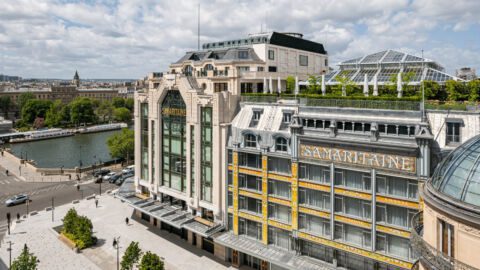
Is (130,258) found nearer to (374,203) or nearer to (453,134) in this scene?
(374,203)

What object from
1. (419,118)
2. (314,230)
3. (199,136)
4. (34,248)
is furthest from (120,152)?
(419,118)

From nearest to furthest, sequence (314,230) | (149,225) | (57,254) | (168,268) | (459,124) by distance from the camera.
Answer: (459,124), (314,230), (168,268), (57,254), (149,225)

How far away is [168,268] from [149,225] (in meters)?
13.6

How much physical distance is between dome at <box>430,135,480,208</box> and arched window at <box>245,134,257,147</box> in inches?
873

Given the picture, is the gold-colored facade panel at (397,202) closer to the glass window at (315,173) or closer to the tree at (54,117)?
the glass window at (315,173)

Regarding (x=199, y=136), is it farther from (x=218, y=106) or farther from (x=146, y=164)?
(x=146, y=164)

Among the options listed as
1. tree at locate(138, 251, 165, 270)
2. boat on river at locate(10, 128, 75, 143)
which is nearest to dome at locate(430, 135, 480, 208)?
tree at locate(138, 251, 165, 270)

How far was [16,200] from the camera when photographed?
208 ft

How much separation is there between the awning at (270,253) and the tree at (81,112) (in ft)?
497

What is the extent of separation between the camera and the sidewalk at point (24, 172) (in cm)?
7988

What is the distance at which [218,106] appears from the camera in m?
42.7

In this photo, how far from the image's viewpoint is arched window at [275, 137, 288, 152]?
3809 centimetres

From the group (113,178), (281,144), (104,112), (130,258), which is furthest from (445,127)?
(104,112)

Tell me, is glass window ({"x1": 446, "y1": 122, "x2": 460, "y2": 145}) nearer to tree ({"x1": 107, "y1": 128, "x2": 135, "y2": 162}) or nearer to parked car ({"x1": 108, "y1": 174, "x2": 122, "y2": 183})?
parked car ({"x1": 108, "y1": 174, "x2": 122, "y2": 183})
